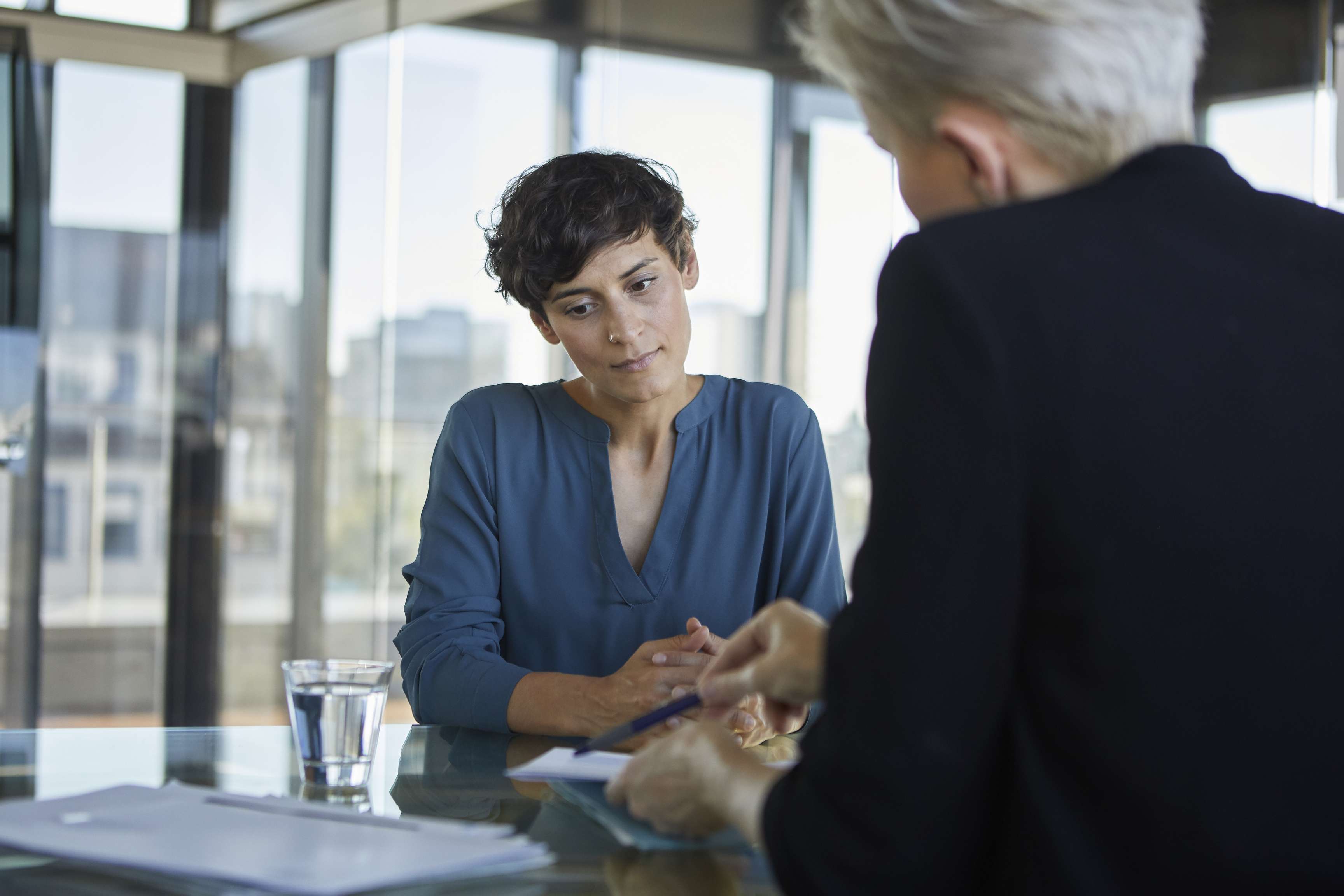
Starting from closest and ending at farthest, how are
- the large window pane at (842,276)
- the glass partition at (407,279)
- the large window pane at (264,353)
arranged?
the large window pane at (842,276)
the glass partition at (407,279)
the large window pane at (264,353)

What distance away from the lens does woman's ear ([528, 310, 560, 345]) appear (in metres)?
1.87

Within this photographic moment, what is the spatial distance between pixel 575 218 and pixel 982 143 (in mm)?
1010

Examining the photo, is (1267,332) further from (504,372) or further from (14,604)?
(14,604)

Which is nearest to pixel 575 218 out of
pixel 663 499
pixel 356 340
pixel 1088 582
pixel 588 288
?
pixel 588 288

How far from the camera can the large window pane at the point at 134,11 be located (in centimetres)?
392

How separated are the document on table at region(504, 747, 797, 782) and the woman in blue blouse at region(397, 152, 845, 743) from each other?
0.44 m

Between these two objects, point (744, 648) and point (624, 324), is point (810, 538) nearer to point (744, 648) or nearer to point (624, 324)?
point (624, 324)

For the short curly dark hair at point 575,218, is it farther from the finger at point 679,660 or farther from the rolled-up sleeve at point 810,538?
the finger at point 679,660

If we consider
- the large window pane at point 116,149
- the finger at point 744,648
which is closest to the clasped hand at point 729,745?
the finger at point 744,648

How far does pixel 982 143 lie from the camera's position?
765 mm

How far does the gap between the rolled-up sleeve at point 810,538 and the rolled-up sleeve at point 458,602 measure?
1.37 ft

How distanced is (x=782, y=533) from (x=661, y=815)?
957mm

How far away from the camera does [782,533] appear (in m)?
1.82

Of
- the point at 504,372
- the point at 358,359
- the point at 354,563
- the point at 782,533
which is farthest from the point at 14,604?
the point at 782,533
